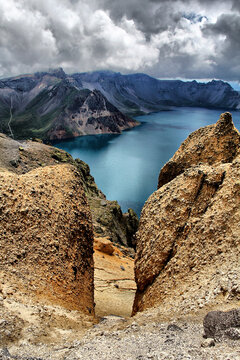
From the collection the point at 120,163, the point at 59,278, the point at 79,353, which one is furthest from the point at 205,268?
the point at 120,163

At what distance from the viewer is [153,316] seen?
859cm

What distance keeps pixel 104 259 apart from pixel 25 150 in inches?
739

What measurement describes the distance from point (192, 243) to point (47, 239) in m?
6.28

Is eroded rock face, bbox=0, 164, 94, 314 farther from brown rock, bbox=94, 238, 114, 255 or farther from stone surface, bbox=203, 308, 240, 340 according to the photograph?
brown rock, bbox=94, 238, 114, 255

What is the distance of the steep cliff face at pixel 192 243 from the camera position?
27.1 feet

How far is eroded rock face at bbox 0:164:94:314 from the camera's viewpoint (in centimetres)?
1014

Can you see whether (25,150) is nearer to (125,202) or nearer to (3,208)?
(3,208)

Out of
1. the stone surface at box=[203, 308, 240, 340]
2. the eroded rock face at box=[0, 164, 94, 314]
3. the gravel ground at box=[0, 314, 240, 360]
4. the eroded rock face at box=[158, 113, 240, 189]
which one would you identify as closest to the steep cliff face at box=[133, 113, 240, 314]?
the eroded rock face at box=[158, 113, 240, 189]

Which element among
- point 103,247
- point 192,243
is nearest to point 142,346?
point 192,243

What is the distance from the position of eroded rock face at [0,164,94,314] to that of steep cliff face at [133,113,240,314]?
2.96 meters

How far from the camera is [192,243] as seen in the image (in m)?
10.7

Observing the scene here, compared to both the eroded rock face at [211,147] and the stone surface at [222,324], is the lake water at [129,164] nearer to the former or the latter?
the eroded rock face at [211,147]

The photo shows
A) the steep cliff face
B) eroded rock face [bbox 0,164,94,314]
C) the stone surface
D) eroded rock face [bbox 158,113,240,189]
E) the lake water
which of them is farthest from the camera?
the lake water

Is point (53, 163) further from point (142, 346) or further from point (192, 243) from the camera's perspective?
point (142, 346)
